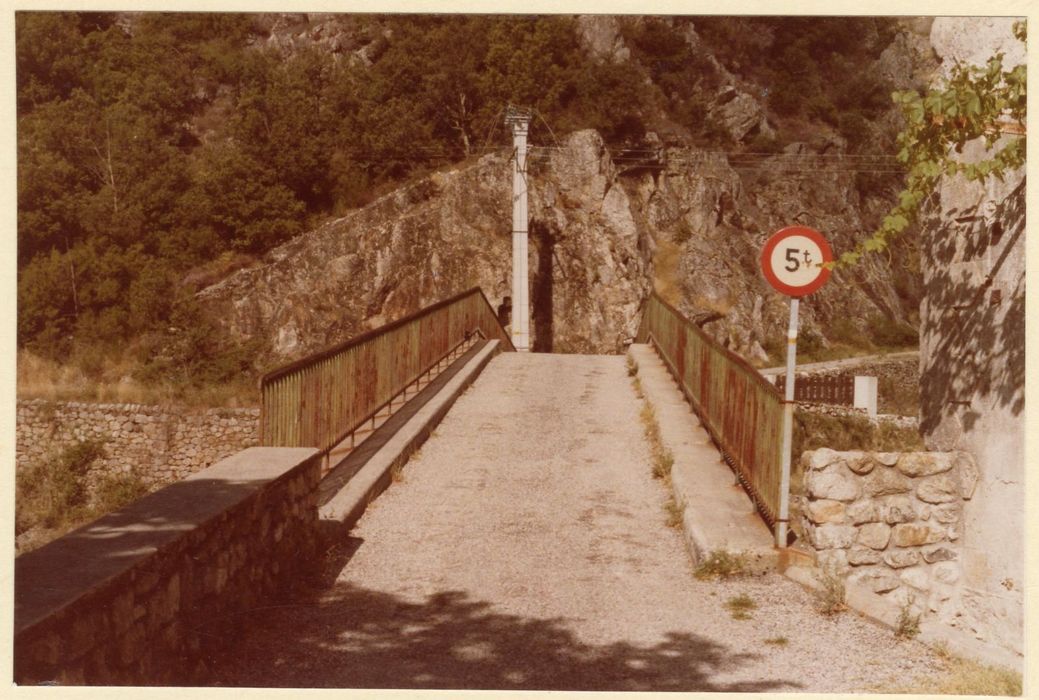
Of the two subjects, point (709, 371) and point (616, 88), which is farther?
point (616, 88)

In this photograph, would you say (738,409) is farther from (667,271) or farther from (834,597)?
(667,271)

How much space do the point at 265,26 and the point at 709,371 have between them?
162 ft

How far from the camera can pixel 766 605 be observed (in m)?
5.98

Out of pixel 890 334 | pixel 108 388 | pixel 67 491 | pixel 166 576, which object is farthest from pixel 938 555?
pixel 890 334

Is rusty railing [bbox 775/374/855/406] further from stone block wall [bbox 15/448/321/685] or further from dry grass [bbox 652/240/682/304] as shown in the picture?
stone block wall [bbox 15/448/321/685]

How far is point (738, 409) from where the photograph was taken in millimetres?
8352

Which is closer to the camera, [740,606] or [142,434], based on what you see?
[740,606]

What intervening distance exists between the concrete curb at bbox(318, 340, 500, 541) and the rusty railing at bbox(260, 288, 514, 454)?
15.1 inches

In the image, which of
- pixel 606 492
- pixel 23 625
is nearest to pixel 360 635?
pixel 23 625

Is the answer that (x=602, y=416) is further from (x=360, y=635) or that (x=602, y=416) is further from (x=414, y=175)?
(x=414, y=175)

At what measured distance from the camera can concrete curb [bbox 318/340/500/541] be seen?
724 cm

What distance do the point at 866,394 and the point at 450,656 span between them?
93.2ft

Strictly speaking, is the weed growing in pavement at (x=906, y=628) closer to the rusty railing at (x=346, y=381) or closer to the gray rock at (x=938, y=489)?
the gray rock at (x=938, y=489)

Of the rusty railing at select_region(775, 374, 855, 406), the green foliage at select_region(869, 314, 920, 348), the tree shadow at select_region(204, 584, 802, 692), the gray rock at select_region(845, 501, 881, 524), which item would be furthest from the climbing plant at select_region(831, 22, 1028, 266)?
the green foliage at select_region(869, 314, 920, 348)
